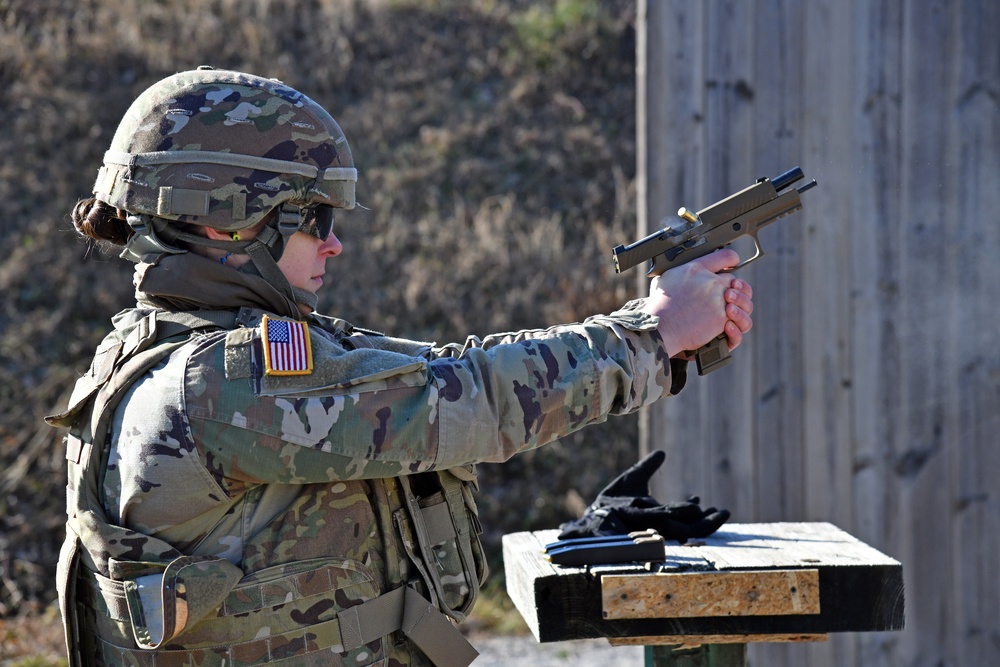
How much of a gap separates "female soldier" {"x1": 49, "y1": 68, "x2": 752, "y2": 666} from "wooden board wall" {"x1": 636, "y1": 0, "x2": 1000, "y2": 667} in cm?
189

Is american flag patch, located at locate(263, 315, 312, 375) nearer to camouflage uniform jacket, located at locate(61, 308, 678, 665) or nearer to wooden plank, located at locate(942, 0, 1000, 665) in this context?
camouflage uniform jacket, located at locate(61, 308, 678, 665)

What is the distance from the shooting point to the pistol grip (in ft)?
7.69

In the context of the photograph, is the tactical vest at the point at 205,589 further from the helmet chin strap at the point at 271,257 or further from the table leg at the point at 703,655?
the table leg at the point at 703,655

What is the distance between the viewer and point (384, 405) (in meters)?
2.02

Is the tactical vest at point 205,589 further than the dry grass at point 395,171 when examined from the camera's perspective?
No

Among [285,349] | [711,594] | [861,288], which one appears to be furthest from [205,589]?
[861,288]

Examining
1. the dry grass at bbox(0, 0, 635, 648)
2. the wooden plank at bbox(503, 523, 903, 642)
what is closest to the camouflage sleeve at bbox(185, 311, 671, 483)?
the wooden plank at bbox(503, 523, 903, 642)

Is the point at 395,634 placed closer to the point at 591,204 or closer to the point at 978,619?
the point at 978,619

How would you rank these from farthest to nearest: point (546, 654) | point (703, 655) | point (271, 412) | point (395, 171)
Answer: point (395, 171), point (546, 654), point (703, 655), point (271, 412)

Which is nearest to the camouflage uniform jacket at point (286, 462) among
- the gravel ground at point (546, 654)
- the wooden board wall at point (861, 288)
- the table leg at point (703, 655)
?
the table leg at point (703, 655)

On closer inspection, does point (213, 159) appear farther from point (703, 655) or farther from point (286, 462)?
point (703, 655)

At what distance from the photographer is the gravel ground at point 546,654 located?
5.40 meters

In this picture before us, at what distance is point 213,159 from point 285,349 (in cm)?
49

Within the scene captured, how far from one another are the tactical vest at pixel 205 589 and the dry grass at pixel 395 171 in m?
4.10
